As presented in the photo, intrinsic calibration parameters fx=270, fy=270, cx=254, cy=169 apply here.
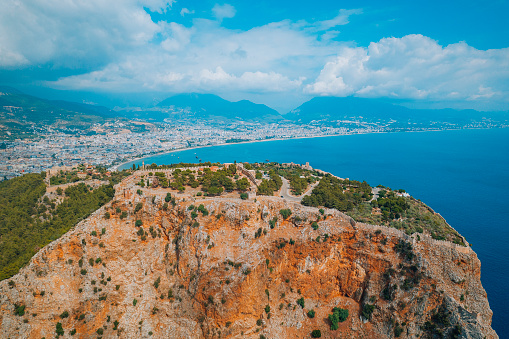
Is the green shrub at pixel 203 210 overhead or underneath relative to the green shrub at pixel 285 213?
overhead

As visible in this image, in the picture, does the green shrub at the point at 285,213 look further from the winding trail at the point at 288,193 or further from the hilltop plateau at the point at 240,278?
the winding trail at the point at 288,193

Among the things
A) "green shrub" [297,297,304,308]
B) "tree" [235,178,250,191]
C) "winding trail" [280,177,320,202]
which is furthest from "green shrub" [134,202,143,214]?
"green shrub" [297,297,304,308]

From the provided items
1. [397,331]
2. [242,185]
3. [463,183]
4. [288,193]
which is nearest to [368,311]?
[397,331]

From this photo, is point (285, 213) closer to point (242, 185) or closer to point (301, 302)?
point (301, 302)

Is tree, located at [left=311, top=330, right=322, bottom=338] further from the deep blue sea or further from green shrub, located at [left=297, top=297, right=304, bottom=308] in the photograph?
the deep blue sea

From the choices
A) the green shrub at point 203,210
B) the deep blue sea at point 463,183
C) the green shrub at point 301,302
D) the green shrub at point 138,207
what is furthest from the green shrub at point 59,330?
the deep blue sea at point 463,183

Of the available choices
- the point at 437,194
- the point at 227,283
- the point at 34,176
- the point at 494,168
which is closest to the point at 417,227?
the point at 227,283
